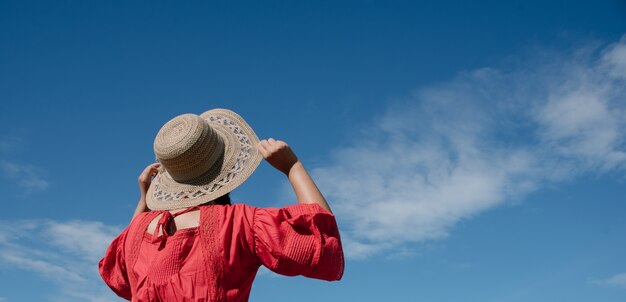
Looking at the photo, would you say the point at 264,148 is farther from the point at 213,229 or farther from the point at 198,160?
the point at 213,229

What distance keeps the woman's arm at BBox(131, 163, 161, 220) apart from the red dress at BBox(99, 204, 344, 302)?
0.67 metres

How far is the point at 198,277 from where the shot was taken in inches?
119

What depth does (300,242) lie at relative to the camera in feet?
9.75

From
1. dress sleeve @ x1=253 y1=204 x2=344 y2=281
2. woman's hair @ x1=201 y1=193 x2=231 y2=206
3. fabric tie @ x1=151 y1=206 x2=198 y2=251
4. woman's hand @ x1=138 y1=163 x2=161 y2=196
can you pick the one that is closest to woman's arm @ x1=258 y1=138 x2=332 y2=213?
dress sleeve @ x1=253 y1=204 x2=344 y2=281

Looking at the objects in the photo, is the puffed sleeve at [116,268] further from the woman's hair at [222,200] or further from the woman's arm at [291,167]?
the woman's arm at [291,167]

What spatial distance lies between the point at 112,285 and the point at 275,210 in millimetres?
1139

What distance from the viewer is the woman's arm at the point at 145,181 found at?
3846 millimetres

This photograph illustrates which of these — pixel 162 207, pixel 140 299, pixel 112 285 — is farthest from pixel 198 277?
pixel 112 285

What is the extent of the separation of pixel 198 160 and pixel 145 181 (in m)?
0.67

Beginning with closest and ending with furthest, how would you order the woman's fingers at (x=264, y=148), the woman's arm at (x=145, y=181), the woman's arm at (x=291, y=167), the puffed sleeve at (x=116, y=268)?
the woman's arm at (x=291, y=167), the woman's fingers at (x=264, y=148), the puffed sleeve at (x=116, y=268), the woman's arm at (x=145, y=181)

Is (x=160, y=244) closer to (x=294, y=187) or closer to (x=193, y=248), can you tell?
(x=193, y=248)

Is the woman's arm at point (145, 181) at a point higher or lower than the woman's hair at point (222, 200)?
higher

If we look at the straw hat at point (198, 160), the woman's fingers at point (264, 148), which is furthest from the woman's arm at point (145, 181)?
the woman's fingers at point (264, 148)

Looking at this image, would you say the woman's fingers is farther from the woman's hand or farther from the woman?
the woman's hand
